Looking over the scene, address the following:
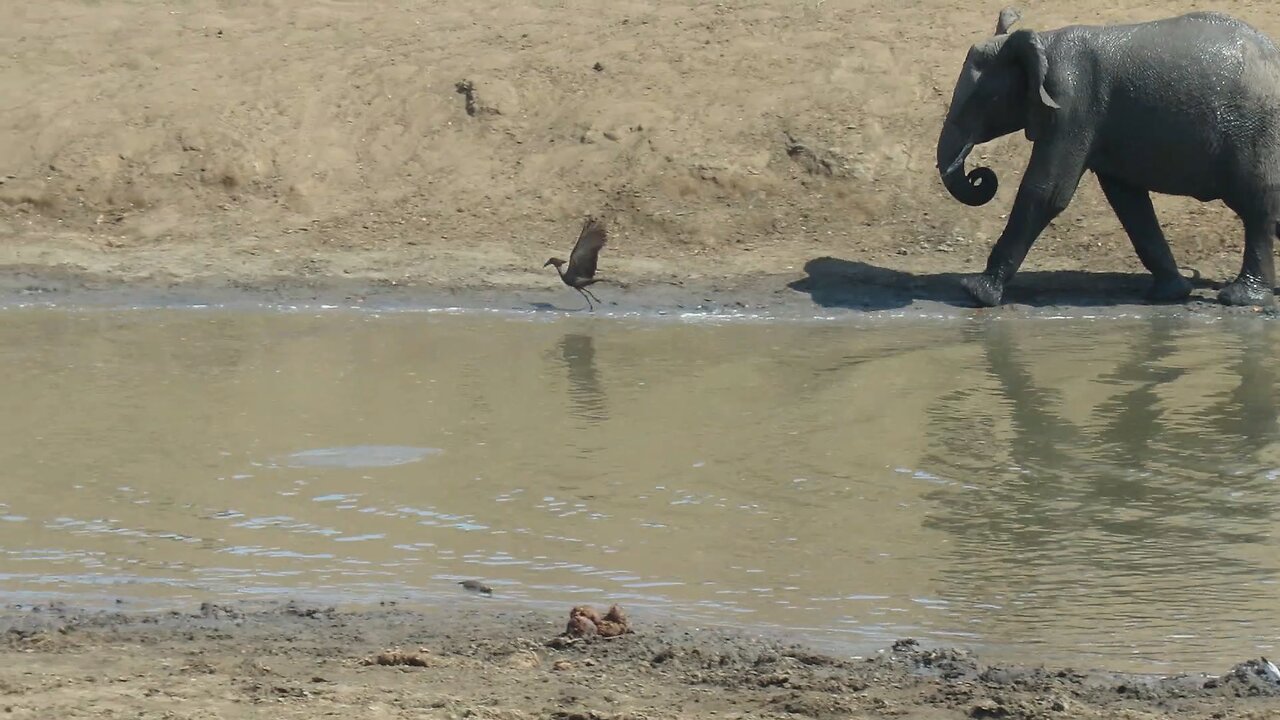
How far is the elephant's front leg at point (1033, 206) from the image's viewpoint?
40.4 feet

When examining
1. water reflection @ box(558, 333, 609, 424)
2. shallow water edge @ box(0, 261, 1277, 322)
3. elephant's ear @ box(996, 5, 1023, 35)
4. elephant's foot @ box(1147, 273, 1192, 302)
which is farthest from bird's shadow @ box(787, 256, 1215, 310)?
water reflection @ box(558, 333, 609, 424)

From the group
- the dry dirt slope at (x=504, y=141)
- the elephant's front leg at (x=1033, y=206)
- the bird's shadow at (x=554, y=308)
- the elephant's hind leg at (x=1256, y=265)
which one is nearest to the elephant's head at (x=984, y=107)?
the elephant's front leg at (x=1033, y=206)

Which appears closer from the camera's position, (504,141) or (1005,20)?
(1005,20)

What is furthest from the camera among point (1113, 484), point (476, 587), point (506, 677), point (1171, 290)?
point (1171, 290)

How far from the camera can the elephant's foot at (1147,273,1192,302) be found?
42.0 ft

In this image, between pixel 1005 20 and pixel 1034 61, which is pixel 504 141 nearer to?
pixel 1005 20

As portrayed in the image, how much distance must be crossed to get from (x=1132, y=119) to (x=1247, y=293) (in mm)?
1356

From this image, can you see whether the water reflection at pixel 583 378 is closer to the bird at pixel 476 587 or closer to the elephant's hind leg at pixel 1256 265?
the bird at pixel 476 587

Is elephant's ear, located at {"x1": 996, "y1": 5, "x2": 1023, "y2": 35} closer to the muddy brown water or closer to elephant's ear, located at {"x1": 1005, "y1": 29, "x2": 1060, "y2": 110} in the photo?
elephant's ear, located at {"x1": 1005, "y1": 29, "x2": 1060, "y2": 110}

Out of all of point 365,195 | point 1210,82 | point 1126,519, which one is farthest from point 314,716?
point 365,195

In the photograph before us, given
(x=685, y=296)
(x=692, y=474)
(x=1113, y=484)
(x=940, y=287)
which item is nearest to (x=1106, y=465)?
(x=1113, y=484)

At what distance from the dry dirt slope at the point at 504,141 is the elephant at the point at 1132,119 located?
1.17m

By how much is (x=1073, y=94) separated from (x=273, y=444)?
583cm

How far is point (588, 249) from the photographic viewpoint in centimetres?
1244
